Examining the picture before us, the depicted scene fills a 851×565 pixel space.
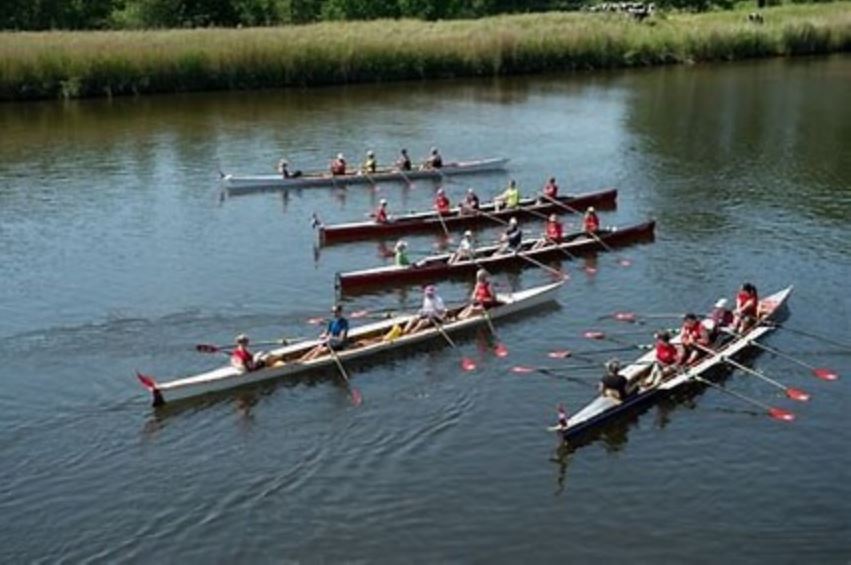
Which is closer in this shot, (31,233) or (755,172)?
(31,233)

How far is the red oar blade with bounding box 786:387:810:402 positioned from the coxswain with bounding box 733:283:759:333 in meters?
2.94

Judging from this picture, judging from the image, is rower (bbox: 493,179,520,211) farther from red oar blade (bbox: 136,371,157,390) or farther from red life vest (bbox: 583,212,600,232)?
red oar blade (bbox: 136,371,157,390)

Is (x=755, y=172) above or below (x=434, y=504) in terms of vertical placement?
above

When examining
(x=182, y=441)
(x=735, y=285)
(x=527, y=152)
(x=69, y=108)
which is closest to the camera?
(x=182, y=441)

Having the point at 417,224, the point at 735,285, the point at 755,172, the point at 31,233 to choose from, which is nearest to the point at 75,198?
the point at 31,233

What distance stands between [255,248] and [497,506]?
18.1m

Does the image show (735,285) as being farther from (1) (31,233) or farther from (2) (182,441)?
(1) (31,233)

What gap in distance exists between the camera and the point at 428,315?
2847cm

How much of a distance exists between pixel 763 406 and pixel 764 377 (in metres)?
1.24

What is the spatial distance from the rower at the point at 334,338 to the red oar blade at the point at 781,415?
10.1m

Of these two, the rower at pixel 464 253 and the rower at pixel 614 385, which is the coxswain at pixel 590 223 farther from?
the rower at pixel 614 385

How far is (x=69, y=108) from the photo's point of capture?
2386 inches

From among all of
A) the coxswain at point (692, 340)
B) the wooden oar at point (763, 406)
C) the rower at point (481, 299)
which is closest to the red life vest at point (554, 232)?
the rower at point (481, 299)

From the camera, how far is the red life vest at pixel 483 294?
96.9ft
